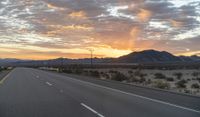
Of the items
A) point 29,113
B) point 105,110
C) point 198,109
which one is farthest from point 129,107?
point 29,113

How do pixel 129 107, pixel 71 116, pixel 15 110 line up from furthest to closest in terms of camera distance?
1. pixel 129 107
2. pixel 15 110
3. pixel 71 116

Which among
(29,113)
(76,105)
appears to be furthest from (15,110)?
(76,105)

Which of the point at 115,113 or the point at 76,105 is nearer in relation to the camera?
the point at 115,113

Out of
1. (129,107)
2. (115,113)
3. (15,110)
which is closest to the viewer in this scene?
(115,113)

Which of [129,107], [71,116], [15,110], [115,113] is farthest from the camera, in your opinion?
[129,107]

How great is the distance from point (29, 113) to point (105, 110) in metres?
2.65

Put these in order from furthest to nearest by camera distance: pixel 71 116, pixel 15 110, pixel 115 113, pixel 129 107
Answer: pixel 129 107, pixel 15 110, pixel 115 113, pixel 71 116

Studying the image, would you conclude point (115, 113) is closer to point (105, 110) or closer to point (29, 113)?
point (105, 110)

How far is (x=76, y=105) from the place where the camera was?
15594 mm

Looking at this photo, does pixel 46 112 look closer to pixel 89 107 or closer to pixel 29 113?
pixel 29 113

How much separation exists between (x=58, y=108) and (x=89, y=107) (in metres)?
1.17

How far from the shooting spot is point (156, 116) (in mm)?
12391

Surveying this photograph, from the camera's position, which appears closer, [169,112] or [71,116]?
[71,116]

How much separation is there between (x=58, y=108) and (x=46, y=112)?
1.23 m
